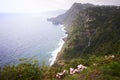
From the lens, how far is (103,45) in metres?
107

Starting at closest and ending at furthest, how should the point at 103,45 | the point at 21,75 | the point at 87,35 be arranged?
the point at 21,75 < the point at 103,45 < the point at 87,35

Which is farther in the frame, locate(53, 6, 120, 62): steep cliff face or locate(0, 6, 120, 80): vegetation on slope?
locate(53, 6, 120, 62): steep cliff face

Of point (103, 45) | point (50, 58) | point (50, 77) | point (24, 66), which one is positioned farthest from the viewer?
point (50, 58)

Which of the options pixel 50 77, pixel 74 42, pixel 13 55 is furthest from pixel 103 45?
pixel 50 77

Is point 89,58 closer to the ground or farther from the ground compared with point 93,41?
farther from the ground

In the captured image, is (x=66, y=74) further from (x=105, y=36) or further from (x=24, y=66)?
(x=105, y=36)

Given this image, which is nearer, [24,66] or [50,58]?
[24,66]

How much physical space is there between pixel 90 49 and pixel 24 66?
3995 inches

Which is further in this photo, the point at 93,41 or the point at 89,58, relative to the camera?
the point at 93,41

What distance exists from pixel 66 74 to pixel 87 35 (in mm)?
122627

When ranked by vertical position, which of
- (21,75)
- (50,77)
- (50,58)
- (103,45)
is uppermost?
(21,75)

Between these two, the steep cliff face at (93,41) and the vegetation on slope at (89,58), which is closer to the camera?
the vegetation on slope at (89,58)

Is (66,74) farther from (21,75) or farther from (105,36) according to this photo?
(105,36)

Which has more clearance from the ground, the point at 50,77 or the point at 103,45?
the point at 50,77
